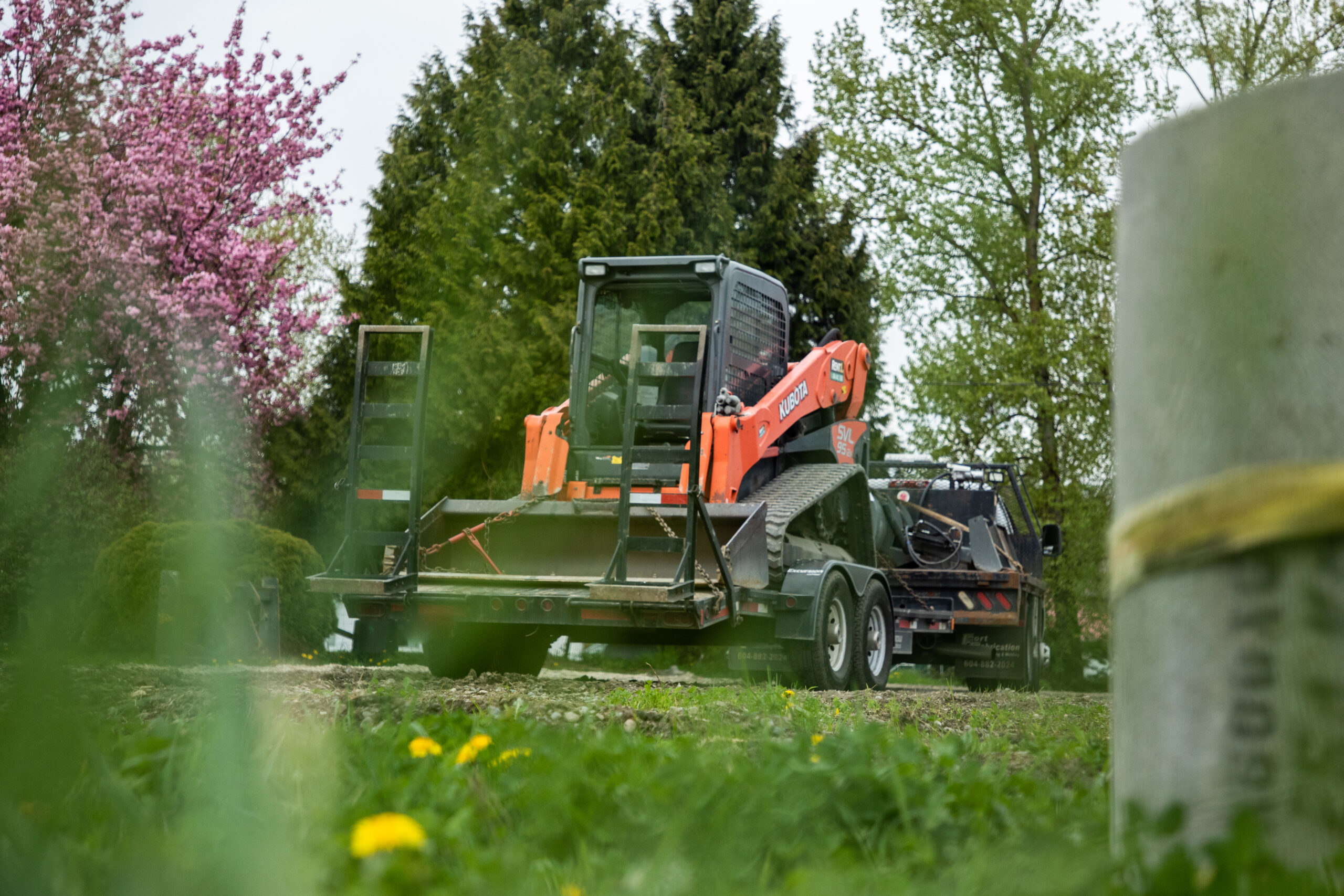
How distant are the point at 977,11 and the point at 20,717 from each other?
23.5 meters

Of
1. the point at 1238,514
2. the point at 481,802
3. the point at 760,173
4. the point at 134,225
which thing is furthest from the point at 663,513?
the point at 760,173

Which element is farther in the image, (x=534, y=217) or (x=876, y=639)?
(x=534, y=217)

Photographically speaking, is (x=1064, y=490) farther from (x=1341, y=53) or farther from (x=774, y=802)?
(x=774, y=802)

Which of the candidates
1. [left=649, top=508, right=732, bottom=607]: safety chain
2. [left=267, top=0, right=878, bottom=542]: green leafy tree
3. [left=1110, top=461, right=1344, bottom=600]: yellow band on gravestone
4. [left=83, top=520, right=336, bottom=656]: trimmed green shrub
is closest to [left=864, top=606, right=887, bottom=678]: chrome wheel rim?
[left=649, top=508, right=732, bottom=607]: safety chain

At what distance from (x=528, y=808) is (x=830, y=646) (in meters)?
7.28

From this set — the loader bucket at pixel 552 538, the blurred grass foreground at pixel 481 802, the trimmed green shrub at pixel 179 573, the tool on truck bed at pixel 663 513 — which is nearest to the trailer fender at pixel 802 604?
the tool on truck bed at pixel 663 513

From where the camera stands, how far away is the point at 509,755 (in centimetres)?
286

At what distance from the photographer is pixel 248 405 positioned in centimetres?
2025

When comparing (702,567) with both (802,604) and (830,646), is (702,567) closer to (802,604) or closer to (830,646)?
(802,604)

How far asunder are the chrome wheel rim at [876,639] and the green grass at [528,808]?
665 cm

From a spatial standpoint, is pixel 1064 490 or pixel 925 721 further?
pixel 1064 490

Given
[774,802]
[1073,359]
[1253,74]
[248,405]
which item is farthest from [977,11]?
[774,802]

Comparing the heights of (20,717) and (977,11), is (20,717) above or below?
below

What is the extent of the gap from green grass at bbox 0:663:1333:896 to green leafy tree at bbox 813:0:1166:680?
18.3 m
